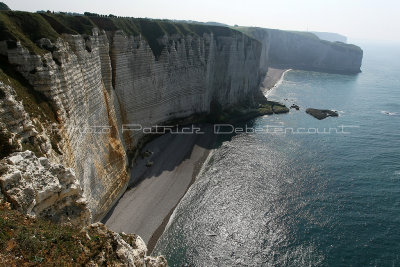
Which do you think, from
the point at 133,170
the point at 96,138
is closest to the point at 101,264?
the point at 96,138

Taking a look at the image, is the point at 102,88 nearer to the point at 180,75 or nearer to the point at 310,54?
the point at 180,75

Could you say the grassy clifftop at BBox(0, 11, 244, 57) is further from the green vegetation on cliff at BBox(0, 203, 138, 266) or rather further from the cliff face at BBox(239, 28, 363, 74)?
the cliff face at BBox(239, 28, 363, 74)

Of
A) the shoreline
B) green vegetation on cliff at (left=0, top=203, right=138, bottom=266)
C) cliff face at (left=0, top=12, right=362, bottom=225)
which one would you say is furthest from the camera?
the shoreline

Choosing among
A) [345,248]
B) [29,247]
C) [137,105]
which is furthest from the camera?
[137,105]

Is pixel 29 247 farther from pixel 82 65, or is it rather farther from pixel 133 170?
pixel 133 170

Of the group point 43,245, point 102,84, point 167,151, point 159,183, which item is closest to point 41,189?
point 43,245

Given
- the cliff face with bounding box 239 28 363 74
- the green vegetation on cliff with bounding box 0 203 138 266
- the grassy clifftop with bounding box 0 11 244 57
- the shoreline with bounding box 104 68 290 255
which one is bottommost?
the shoreline with bounding box 104 68 290 255

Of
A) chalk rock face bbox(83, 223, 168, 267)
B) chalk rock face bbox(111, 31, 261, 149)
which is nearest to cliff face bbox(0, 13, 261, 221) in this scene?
chalk rock face bbox(111, 31, 261, 149)
